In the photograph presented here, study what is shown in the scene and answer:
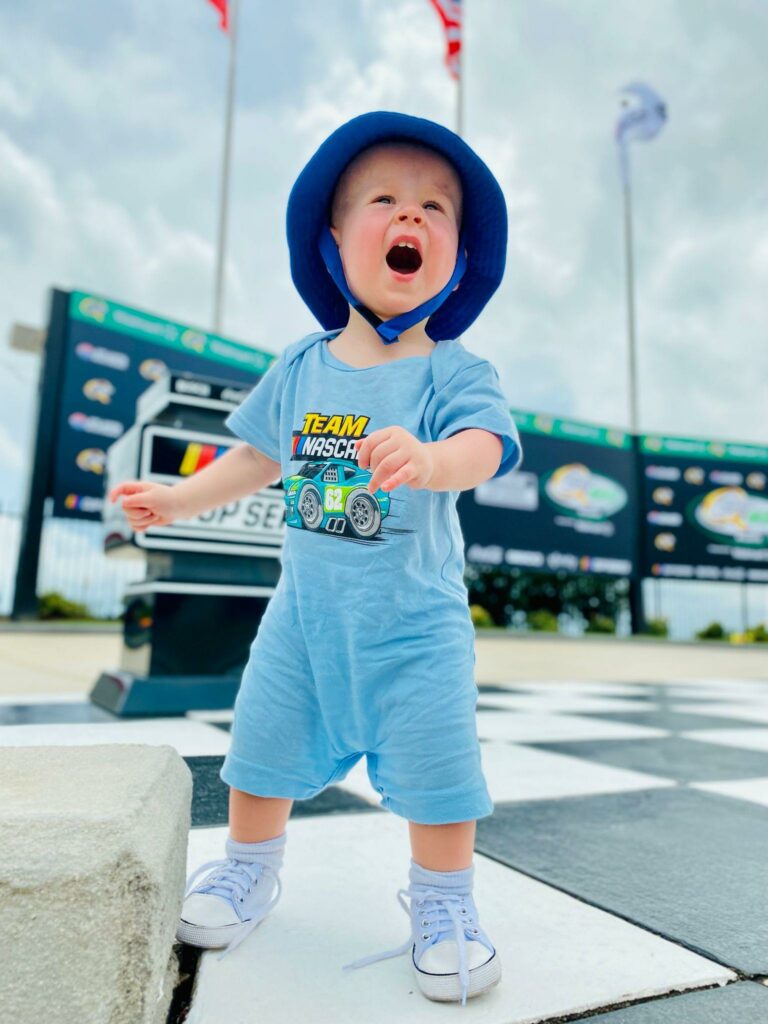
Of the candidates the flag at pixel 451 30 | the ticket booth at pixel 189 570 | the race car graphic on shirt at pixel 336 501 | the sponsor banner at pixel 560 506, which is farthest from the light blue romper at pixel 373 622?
the sponsor banner at pixel 560 506

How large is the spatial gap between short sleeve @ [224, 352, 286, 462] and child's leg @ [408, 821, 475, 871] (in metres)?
0.43

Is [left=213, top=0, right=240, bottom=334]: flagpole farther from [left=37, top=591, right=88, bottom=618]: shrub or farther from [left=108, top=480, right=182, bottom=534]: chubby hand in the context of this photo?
[left=108, top=480, right=182, bottom=534]: chubby hand

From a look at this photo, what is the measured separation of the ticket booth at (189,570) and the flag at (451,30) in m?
6.65

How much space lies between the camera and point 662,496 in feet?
37.0

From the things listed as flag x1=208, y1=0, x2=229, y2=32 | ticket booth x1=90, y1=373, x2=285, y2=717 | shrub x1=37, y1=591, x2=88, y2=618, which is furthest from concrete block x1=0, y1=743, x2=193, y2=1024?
flag x1=208, y1=0, x2=229, y2=32

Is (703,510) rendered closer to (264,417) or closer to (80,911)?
(264,417)

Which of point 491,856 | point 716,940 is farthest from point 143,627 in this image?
point 716,940

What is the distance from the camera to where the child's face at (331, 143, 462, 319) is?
778 mm

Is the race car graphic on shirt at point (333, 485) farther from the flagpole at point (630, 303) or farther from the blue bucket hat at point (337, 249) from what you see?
the flagpole at point (630, 303)

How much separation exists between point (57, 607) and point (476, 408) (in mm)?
7237

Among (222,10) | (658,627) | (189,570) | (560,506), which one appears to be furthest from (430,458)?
(658,627)

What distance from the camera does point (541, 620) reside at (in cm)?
1177

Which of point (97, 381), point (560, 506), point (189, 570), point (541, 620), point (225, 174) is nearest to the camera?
point (189, 570)

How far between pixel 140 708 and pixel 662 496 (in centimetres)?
1071
